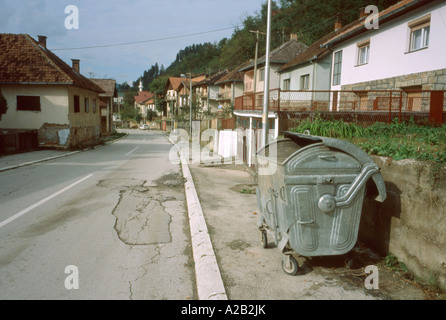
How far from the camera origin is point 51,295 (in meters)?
3.64

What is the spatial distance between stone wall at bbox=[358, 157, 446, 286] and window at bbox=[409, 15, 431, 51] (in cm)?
1139

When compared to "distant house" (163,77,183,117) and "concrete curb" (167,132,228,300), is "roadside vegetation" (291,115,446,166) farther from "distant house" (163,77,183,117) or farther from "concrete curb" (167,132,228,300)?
"distant house" (163,77,183,117)

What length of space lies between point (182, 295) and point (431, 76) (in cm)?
1332

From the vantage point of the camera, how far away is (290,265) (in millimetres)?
4105

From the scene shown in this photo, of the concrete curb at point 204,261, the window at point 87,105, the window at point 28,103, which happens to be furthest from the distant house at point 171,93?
the concrete curb at point 204,261

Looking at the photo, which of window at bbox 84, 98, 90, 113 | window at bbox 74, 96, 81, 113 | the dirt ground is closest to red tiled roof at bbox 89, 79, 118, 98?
window at bbox 84, 98, 90, 113

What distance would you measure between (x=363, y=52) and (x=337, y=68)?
291 cm

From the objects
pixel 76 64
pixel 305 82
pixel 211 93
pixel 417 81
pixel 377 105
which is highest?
pixel 76 64

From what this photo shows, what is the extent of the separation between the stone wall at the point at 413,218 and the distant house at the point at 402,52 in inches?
281

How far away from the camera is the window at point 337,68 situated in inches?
802

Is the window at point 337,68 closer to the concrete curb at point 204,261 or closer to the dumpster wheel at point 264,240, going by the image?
the concrete curb at point 204,261

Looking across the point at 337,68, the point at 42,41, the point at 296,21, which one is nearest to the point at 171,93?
the point at 296,21

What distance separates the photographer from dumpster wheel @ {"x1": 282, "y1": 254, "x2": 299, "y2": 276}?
407 cm

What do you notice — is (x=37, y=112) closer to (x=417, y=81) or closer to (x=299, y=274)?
(x=417, y=81)
